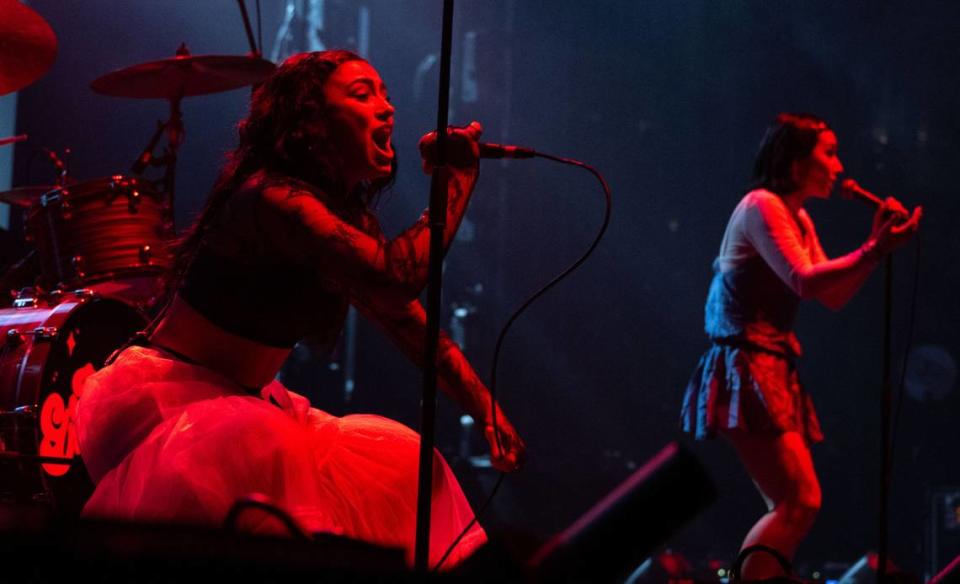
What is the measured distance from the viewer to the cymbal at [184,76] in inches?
164

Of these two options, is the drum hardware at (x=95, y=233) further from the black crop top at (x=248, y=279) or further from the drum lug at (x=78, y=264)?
the black crop top at (x=248, y=279)

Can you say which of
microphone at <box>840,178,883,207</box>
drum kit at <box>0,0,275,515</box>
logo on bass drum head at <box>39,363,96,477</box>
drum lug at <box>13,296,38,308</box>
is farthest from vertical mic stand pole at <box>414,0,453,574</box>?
drum lug at <box>13,296,38,308</box>

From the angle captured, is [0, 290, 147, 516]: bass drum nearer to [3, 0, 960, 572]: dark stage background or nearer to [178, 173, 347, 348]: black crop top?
[178, 173, 347, 348]: black crop top

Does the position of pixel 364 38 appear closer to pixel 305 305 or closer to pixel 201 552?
pixel 305 305

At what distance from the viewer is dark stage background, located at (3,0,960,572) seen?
24.4 feet

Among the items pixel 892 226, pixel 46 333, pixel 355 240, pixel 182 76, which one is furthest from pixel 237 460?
pixel 182 76

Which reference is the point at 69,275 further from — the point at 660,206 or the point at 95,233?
the point at 660,206

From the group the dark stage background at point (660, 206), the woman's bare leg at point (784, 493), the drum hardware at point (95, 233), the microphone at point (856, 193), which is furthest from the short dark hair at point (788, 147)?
the dark stage background at point (660, 206)

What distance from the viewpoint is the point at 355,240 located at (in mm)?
2209

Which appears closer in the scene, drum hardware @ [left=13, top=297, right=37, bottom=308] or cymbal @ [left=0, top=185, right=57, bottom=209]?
drum hardware @ [left=13, top=297, right=37, bottom=308]

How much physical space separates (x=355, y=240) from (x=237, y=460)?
1.70ft

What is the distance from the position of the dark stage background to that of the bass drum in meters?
3.39

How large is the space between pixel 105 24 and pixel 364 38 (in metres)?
1.99

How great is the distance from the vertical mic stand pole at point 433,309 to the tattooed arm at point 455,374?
347mm
